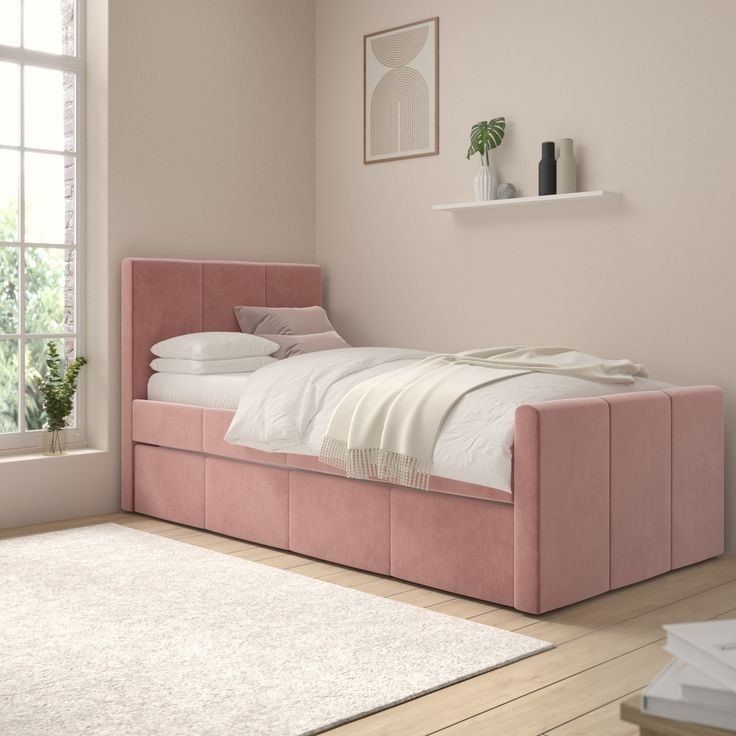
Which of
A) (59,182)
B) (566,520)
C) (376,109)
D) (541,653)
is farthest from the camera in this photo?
(376,109)

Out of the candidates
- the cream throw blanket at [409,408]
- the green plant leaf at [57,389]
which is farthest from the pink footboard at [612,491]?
the green plant leaf at [57,389]

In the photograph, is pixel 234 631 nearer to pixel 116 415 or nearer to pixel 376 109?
pixel 116 415

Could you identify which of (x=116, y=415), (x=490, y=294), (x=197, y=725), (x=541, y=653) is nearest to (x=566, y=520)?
(x=541, y=653)

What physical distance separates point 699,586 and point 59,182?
3.31 meters

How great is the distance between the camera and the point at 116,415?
474 cm

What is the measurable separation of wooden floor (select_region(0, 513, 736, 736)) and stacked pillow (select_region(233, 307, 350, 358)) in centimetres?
117

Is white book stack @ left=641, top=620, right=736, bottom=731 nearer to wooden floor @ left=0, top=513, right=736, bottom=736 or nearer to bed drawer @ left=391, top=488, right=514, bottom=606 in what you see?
wooden floor @ left=0, top=513, right=736, bottom=736

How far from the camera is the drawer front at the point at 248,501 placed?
3904 millimetres

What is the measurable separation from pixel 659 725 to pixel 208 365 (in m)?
3.34

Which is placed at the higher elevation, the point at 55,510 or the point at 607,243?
the point at 607,243

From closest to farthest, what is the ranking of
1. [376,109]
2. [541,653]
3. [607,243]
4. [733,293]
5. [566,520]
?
[541,653]
[566,520]
[733,293]
[607,243]
[376,109]

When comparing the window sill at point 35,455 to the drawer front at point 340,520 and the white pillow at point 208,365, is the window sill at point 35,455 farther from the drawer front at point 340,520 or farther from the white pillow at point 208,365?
the drawer front at point 340,520

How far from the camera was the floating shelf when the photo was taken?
165 inches

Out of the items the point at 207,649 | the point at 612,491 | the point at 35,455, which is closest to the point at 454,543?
the point at 612,491
